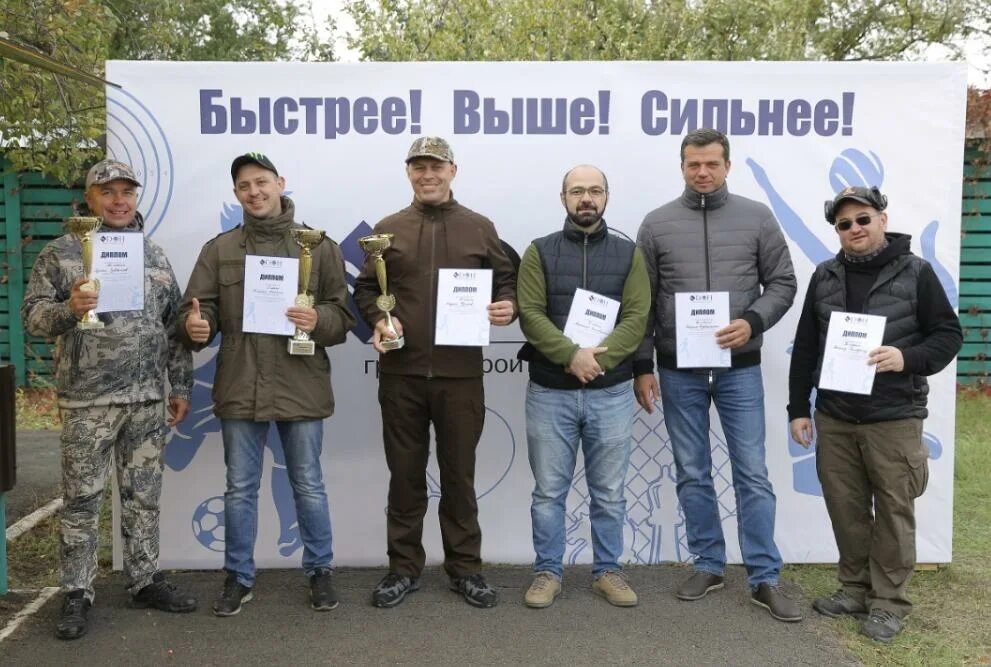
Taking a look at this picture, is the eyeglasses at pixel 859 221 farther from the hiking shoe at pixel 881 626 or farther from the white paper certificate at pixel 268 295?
the white paper certificate at pixel 268 295

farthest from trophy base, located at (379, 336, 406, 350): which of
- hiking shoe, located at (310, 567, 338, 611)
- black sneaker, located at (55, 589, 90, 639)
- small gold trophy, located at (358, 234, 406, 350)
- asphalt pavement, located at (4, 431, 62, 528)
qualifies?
asphalt pavement, located at (4, 431, 62, 528)

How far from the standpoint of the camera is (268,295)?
3877 millimetres

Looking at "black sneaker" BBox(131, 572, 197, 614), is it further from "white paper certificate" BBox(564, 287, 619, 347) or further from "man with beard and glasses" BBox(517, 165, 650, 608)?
"white paper certificate" BBox(564, 287, 619, 347)

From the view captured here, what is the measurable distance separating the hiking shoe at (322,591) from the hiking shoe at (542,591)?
2.98 feet

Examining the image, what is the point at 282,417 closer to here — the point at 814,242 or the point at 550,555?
the point at 550,555

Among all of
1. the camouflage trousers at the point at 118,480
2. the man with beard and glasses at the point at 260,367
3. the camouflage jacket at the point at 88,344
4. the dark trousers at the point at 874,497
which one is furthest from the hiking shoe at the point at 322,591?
the dark trousers at the point at 874,497

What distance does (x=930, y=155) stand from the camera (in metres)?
4.63

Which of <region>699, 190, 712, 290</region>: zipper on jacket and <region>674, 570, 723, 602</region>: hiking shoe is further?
<region>674, 570, 723, 602</region>: hiking shoe

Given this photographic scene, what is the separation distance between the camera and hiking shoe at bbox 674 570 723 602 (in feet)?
13.8

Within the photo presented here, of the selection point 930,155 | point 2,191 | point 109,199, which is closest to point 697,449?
point 930,155

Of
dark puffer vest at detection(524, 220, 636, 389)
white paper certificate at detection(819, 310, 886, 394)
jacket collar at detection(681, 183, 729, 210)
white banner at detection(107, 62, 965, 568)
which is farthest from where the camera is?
white banner at detection(107, 62, 965, 568)

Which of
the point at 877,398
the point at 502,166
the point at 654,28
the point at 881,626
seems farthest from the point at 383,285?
the point at 654,28

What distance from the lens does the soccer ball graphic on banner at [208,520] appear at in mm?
4672

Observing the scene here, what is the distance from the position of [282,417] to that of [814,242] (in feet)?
9.54
